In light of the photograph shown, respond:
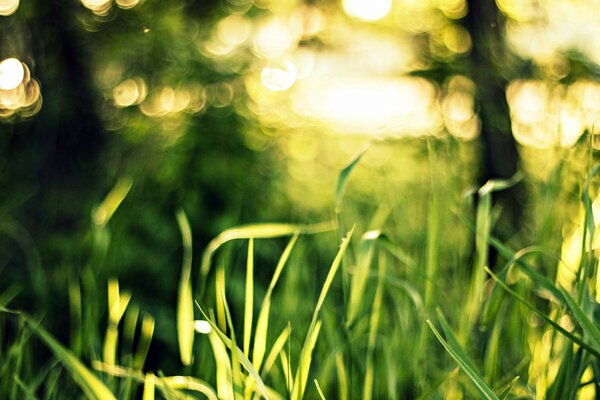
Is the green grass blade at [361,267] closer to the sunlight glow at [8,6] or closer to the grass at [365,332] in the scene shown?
the grass at [365,332]

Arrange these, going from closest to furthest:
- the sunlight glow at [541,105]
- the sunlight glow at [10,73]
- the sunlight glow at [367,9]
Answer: the sunlight glow at [541,105], the sunlight glow at [10,73], the sunlight glow at [367,9]

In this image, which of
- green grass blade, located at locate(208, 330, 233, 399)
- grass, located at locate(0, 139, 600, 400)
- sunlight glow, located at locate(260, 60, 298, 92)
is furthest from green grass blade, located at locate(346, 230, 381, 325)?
sunlight glow, located at locate(260, 60, 298, 92)

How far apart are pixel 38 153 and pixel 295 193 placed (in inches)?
22.8

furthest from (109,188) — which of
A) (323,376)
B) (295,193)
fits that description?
(323,376)

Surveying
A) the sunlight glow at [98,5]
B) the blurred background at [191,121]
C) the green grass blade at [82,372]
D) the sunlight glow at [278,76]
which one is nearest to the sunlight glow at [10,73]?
the blurred background at [191,121]

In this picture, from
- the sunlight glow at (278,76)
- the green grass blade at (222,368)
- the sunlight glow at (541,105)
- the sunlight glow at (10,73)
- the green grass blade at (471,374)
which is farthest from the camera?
the sunlight glow at (278,76)

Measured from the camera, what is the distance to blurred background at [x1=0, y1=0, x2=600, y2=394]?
1.14 metres

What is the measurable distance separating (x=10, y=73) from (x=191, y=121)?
0.34m

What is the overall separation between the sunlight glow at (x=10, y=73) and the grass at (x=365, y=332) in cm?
30

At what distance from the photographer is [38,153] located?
126cm

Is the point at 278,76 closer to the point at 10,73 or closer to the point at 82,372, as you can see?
the point at 10,73

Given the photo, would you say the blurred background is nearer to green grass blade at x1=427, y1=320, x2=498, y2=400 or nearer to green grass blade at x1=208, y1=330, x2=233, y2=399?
green grass blade at x1=208, y1=330, x2=233, y2=399

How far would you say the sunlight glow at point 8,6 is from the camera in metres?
1.15

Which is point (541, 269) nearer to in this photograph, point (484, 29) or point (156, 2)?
point (484, 29)
